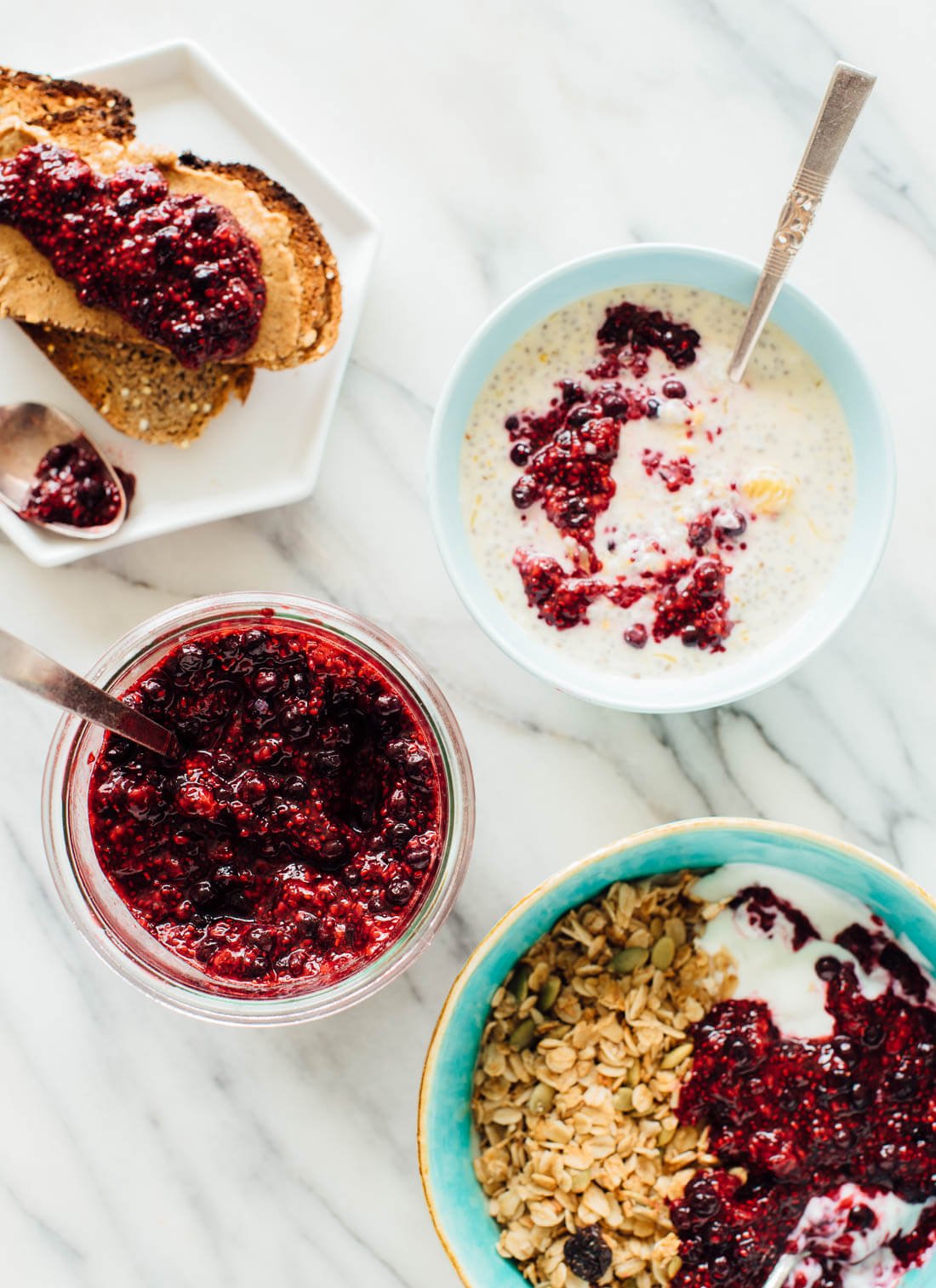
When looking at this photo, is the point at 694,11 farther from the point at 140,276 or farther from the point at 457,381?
the point at 140,276

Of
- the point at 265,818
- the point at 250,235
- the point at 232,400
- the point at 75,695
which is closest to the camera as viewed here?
the point at 75,695

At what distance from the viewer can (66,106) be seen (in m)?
1.95

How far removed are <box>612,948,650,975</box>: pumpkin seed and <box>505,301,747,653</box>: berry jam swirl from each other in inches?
20.3

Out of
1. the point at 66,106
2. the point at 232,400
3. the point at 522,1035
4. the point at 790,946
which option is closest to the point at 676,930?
the point at 790,946

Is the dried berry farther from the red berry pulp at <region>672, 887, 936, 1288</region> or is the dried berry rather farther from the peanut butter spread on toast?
the peanut butter spread on toast

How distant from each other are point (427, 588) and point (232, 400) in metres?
0.46

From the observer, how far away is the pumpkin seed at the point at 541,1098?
1.94 meters

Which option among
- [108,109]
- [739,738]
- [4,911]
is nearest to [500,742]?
[739,738]

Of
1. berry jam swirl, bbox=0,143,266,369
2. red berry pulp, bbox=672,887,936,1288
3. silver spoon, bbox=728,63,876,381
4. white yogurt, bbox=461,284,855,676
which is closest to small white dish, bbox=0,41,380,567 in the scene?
berry jam swirl, bbox=0,143,266,369

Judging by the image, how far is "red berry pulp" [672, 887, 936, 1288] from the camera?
74.0 inches

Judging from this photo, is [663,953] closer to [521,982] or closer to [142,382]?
[521,982]

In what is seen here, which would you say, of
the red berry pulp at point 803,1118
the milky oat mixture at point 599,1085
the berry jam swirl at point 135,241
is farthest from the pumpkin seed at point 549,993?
the berry jam swirl at point 135,241

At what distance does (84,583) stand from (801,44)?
1.55 m

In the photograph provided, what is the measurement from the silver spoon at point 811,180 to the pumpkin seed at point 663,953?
947 millimetres
